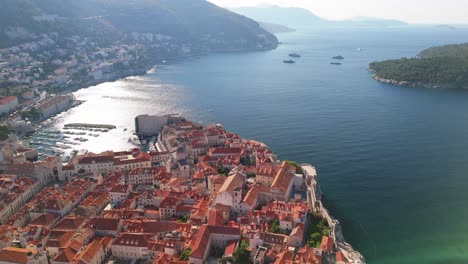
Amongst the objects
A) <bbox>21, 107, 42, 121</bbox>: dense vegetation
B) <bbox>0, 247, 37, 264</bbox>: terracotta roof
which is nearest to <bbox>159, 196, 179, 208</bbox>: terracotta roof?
<bbox>0, 247, 37, 264</bbox>: terracotta roof

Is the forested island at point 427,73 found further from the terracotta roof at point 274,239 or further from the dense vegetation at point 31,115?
the terracotta roof at point 274,239

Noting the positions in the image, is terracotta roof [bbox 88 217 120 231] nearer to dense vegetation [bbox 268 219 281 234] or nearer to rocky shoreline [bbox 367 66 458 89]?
dense vegetation [bbox 268 219 281 234]

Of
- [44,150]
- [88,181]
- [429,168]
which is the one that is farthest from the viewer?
[44,150]

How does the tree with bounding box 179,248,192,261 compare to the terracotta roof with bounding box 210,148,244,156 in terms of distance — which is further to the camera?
the terracotta roof with bounding box 210,148,244,156

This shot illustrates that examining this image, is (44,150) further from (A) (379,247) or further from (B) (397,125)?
(B) (397,125)

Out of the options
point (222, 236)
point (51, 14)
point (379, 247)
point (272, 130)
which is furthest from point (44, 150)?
point (51, 14)

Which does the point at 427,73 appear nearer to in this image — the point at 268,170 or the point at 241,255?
the point at 268,170
